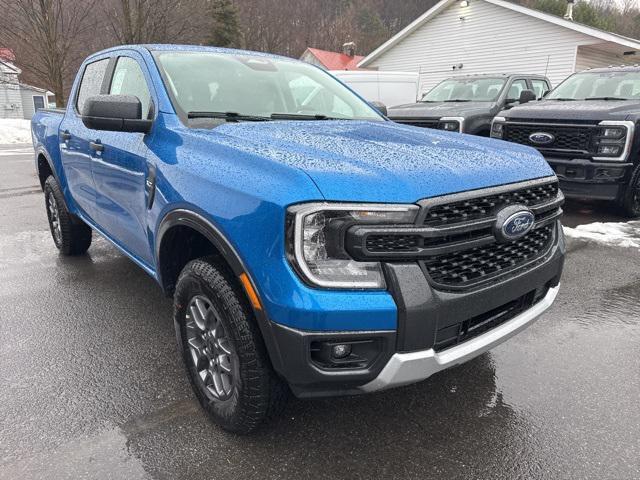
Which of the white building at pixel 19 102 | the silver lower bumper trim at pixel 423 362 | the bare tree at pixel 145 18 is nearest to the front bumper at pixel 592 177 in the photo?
the silver lower bumper trim at pixel 423 362

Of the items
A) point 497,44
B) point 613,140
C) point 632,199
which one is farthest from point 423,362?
point 497,44

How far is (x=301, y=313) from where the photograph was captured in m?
1.75

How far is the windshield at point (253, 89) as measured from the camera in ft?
Answer: 9.51

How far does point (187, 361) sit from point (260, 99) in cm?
166

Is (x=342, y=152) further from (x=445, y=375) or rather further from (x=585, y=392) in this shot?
(x=585, y=392)

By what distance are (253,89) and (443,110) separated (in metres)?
6.20

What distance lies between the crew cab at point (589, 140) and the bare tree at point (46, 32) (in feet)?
41.2

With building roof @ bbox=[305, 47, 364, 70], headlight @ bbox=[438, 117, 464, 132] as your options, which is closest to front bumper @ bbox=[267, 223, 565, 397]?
headlight @ bbox=[438, 117, 464, 132]

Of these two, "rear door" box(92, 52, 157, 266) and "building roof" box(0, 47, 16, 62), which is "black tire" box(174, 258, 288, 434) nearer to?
"rear door" box(92, 52, 157, 266)

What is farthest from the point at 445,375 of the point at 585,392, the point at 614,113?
the point at 614,113

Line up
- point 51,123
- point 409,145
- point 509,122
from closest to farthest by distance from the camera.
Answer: point 409,145, point 51,123, point 509,122

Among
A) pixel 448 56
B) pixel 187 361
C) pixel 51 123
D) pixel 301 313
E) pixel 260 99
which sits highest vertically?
pixel 448 56

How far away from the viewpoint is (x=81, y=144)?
3.74 meters

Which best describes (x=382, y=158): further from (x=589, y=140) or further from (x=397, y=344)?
(x=589, y=140)
